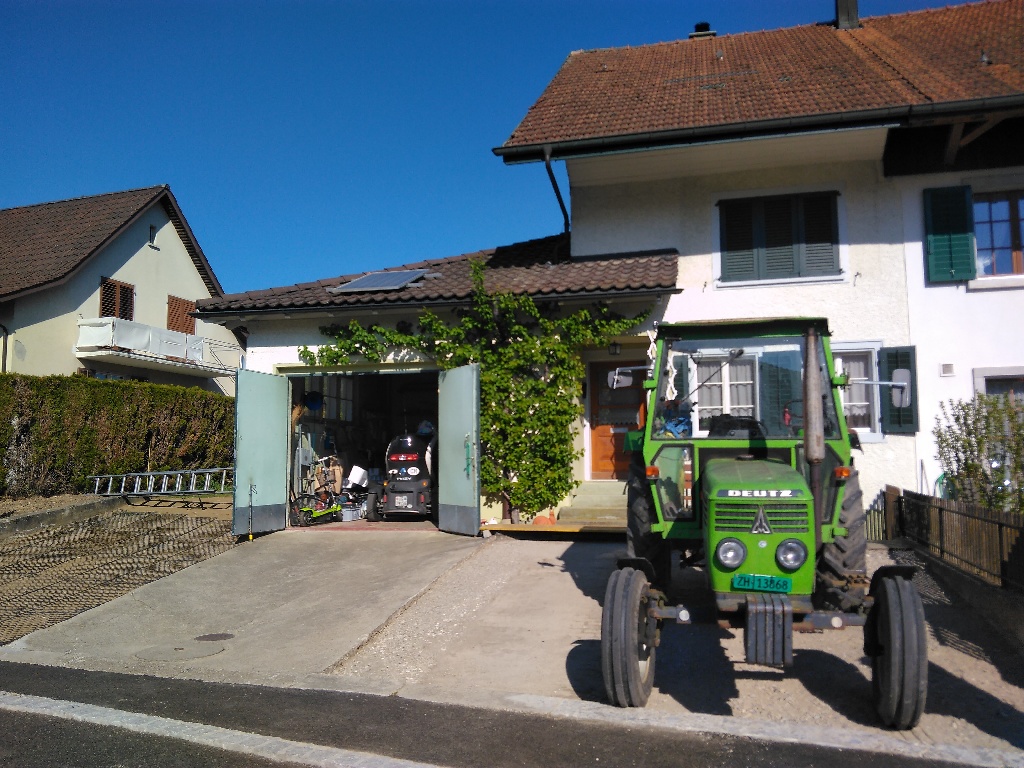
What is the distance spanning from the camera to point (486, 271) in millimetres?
12828

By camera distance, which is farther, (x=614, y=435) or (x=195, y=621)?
(x=614, y=435)

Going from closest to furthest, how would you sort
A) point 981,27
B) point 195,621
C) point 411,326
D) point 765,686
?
1. point 765,686
2. point 195,621
3. point 411,326
4. point 981,27

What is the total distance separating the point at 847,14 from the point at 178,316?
69.9ft

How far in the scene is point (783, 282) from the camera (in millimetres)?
11430

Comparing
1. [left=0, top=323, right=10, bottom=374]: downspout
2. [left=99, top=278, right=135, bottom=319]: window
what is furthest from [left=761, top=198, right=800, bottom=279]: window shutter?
[left=99, top=278, right=135, bottom=319]: window

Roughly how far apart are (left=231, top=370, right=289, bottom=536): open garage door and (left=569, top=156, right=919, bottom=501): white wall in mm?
4963

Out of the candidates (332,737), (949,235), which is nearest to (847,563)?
(332,737)

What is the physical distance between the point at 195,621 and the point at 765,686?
5.18 metres

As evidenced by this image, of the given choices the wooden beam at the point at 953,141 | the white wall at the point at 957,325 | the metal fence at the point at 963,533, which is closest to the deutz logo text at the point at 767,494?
the metal fence at the point at 963,533

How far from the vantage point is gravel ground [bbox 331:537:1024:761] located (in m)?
5.06

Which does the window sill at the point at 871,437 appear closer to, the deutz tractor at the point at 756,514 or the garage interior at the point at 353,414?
the deutz tractor at the point at 756,514

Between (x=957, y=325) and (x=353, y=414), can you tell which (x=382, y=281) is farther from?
(x=957, y=325)

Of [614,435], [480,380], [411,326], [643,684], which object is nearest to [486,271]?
[411,326]

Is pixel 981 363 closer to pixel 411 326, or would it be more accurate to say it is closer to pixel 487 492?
pixel 487 492
